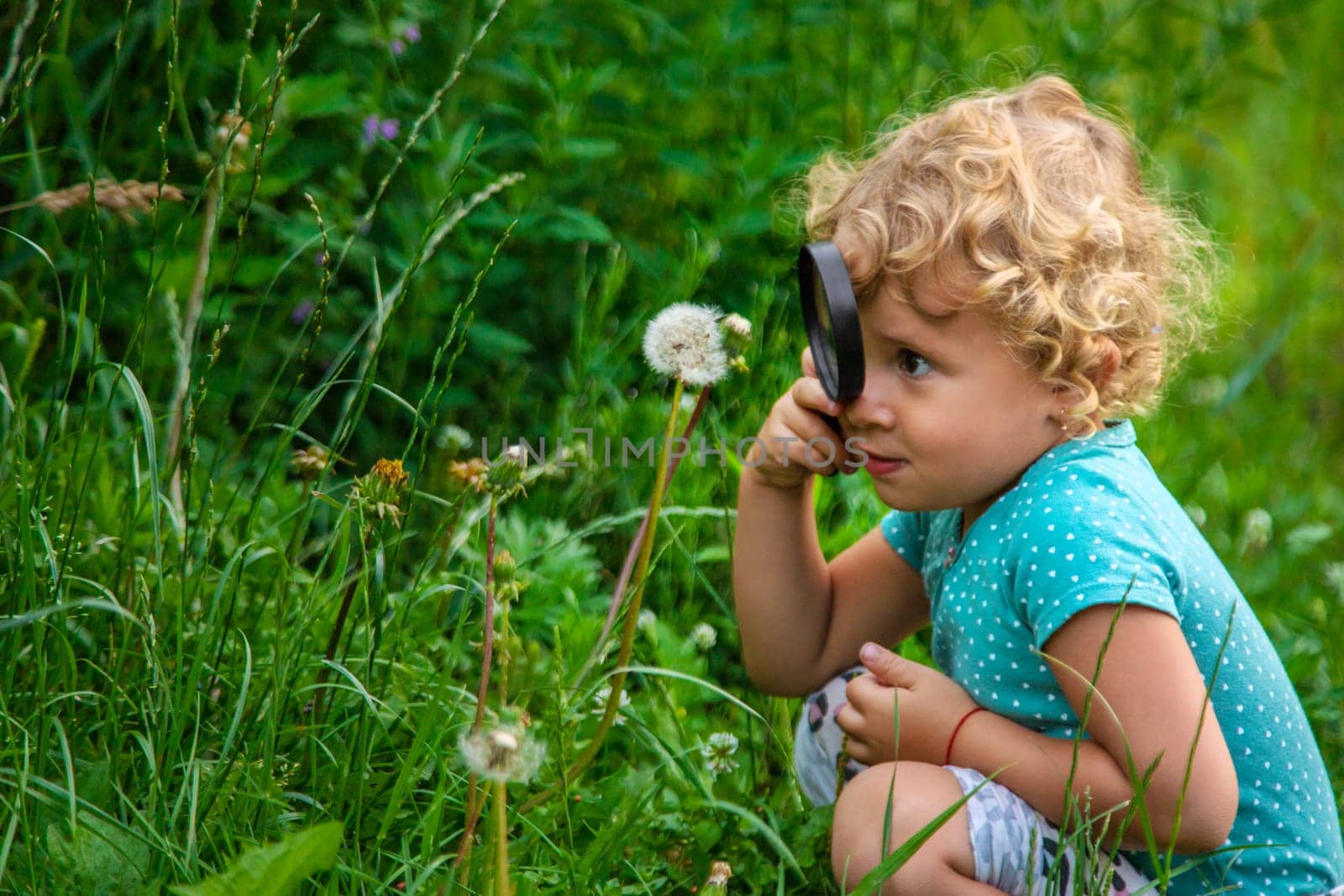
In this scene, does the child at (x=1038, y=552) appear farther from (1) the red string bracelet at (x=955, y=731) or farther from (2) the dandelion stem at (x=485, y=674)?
(2) the dandelion stem at (x=485, y=674)

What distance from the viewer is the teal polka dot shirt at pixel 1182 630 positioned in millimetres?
1554

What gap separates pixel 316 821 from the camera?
1460 millimetres

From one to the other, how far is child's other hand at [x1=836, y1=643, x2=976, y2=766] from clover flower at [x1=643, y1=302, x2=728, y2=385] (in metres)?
0.44

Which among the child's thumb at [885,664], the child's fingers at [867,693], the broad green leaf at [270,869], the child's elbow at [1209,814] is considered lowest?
the child's fingers at [867,693]

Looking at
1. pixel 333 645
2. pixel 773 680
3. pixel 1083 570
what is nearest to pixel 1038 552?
pixel 1083 570

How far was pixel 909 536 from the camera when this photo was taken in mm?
1976

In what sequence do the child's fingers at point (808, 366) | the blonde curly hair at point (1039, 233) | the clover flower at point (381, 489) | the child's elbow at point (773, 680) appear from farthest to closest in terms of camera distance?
1. the child's elbow at point (773, 680)
2. the child's fingers at point (808, 366)
3. the blonde curly hair at point (1039, 233)
4. the clover flower at point (381, 489)

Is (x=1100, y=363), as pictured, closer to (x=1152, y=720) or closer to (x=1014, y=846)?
(x=1152, y=720)

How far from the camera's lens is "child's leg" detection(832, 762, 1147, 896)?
5.11 feet

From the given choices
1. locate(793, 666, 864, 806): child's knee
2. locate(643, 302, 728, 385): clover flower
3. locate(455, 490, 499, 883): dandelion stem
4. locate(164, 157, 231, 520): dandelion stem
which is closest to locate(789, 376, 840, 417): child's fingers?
locate(643, 302, 728, 385): clover flower

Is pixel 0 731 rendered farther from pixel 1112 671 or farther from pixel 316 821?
pixel 1112 671

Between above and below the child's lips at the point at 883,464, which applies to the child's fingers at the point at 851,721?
below

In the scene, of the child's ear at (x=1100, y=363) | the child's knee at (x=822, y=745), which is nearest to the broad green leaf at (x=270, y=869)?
the child's knee at (x=822, y=745)

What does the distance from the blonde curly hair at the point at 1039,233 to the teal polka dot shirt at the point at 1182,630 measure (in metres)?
0.11
